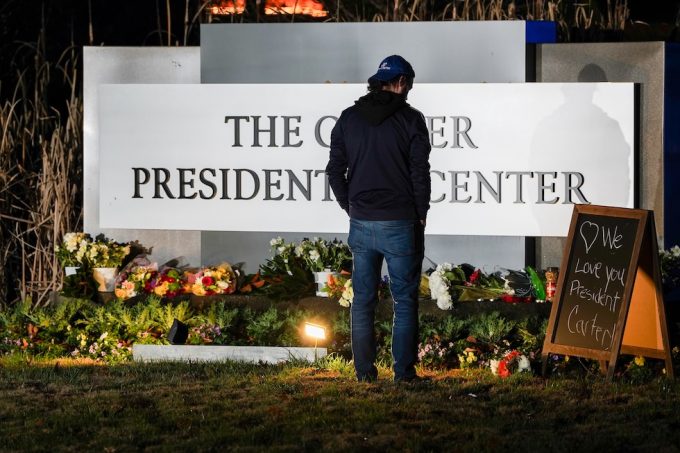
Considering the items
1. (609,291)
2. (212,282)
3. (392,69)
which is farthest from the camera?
(212,282)

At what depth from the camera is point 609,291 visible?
8.73 m

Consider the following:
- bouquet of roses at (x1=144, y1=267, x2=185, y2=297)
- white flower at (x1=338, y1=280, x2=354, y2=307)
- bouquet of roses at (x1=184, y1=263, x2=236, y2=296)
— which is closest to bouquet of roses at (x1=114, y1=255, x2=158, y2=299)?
bouquet of roses at (x1=144, y1=267, x2=185, y2=297)

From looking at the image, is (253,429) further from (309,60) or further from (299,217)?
(309,60)

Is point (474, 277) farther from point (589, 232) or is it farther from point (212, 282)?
point (212, 282)

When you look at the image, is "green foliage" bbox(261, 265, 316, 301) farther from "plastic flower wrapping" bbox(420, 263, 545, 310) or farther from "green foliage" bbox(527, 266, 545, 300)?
"green foliage" bbox(527, 266, 545, 300)

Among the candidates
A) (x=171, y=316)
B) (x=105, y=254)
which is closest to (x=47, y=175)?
(x=105, y=254)

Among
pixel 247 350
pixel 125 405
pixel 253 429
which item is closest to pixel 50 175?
pixel 247 350

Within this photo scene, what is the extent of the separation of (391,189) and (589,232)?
1542mm

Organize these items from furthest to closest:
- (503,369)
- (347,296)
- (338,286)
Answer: (338,286) → (347,296) → (503,369)

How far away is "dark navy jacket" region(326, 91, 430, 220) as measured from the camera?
26.6 feet

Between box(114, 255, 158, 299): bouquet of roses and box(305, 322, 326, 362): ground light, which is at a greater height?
box(114, 255, 158, 299): bouquet of roses

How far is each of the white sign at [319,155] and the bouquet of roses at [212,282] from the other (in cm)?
43

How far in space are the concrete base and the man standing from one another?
3.90ft

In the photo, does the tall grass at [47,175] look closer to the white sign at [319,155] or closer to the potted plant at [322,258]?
the white sign at [319,155]
